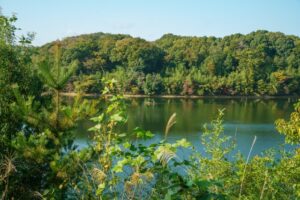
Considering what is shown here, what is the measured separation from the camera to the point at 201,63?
69.7 metres

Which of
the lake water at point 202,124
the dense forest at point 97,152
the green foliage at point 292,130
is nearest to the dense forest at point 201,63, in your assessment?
the lake water at point 202,124

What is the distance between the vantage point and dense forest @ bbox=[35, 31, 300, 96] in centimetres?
5797

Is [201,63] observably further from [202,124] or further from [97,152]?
[97,152]

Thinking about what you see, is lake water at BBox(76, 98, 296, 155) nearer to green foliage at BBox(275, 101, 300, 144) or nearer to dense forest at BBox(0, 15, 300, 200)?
dense forest at BBox(0, 15, 300, 200)

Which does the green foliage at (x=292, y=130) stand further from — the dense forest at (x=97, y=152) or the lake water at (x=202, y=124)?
the lake water at (x=202, y=124)

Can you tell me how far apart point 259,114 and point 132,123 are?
14.5 metres

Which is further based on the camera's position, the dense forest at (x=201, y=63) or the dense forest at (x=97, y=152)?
the dense forest at (x=201, y=63)

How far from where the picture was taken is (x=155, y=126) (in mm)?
29453

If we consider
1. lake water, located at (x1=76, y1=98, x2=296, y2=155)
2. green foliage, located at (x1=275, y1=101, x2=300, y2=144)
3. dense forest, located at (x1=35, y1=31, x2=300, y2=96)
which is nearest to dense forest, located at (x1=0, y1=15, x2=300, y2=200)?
green foliage, located at (x1=275, y1=101, x2=300, y2=144)

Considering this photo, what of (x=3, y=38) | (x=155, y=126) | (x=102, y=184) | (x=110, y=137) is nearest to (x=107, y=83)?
(x=110, y=137)

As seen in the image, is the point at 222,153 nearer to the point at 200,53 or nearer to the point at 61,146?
the point at 61,146

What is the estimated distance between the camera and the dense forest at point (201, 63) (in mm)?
57969

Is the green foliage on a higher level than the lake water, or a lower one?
higher

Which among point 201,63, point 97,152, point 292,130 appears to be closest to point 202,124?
point 292,130
